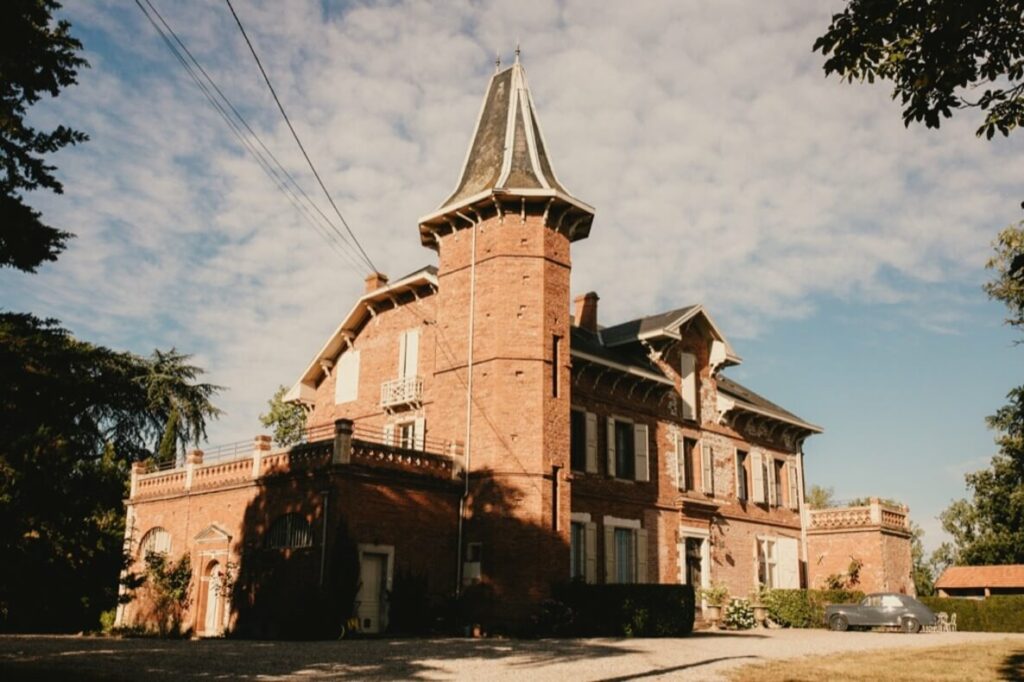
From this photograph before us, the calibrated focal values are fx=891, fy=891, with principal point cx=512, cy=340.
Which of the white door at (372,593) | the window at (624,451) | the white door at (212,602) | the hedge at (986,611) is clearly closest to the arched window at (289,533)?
the white door at (372,593)

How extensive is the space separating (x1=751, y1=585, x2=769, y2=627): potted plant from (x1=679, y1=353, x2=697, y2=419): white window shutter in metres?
6.22

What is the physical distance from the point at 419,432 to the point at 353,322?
18.2ft

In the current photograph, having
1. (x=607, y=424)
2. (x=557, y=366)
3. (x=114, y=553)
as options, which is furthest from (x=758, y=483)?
(x=114, y=553)

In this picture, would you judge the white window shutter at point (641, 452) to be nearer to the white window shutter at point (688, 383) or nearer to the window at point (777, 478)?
the white window shutter at point (688, 383)

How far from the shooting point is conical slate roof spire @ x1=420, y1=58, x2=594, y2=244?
957 inches

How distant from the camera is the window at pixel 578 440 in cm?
2539

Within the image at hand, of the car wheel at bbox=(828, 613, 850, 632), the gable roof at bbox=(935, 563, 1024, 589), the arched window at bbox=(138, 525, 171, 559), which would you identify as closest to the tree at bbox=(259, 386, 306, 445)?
the arched window at bbox=(138, 525, 171, 559)

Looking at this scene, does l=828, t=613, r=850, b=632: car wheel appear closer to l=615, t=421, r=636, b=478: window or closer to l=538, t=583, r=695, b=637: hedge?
l=615, t=421, r=636, b=478: window

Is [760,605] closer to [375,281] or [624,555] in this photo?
[624,555]

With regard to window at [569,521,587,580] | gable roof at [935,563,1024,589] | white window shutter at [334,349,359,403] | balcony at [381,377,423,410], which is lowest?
gable roof at [935,563,1024,589]

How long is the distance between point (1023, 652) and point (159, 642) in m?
18.4

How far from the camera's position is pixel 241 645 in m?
17.8

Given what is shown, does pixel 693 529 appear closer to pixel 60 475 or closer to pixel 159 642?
pixel 159 642

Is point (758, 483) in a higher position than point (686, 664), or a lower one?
higher
